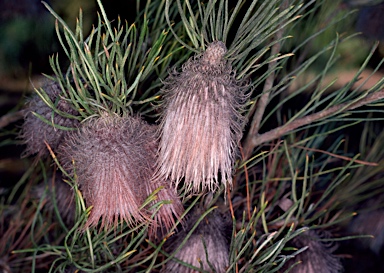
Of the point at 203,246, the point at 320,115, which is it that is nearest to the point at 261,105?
the point at 320,115

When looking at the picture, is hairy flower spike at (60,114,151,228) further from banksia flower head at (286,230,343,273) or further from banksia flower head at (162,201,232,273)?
banksia flower head at (286,230,343,273)

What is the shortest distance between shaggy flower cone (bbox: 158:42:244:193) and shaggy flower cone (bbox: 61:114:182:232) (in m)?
0.03

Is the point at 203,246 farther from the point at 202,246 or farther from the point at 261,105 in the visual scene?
the point at 261,105

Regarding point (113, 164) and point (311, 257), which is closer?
point (113, 164)

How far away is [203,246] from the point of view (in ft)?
1.79

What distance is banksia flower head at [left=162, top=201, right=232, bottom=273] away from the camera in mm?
545

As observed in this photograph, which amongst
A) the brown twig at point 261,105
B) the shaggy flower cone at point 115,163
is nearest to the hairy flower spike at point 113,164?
the shaggy flower cone at point 115,163

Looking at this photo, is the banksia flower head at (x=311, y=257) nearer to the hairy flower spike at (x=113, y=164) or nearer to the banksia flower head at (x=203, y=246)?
the banksia flower head at (x=203, y=246)

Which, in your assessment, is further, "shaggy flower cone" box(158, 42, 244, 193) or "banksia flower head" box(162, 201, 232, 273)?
"banksia flower head" box(162, 201, 232, 273)

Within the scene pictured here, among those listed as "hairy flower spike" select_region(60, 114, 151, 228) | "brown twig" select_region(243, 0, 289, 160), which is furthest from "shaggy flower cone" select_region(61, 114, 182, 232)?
"brown twig" select_region(243, 0, 289, 160)

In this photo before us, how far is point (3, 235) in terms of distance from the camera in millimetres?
751

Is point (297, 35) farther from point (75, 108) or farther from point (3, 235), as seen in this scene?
point (3, 235)

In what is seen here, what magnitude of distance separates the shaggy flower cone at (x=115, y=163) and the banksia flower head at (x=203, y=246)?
0.08 metres

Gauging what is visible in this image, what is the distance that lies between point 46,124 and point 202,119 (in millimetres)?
188
